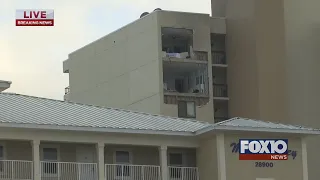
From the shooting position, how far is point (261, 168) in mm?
49375

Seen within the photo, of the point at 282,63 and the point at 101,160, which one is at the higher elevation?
the point at 282,63

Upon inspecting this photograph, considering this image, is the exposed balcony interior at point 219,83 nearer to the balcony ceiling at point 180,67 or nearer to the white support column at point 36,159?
the balcony ceiling at point 180,67

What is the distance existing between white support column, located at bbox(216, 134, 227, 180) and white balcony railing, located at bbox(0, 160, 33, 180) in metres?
9.55

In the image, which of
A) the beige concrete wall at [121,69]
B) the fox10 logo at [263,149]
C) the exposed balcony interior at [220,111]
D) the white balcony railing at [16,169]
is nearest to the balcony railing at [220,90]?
the exposed balcony interior at [220,111]

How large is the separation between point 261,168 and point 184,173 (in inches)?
163

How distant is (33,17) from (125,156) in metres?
13.8

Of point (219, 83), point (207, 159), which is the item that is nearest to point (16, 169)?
point (207, 159)

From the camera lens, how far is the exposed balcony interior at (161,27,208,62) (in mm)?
75637

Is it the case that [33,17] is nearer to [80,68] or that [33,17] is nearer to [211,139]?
[211,139]

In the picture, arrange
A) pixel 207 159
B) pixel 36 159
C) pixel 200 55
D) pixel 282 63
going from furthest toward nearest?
pixel 200 55 < pixel 282 63 < pixel 207 159 < pixel 36 159

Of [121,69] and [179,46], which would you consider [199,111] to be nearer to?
[179,46]

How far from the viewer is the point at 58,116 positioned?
48781mm

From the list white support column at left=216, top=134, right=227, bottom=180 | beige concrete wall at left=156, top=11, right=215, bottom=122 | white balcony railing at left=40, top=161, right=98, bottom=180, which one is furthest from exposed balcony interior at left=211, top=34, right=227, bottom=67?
white balcony railing at left=40, top=161, right=98, bottom=180

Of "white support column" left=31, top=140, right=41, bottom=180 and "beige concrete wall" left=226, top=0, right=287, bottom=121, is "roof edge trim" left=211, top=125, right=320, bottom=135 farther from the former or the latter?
"beige concrete wall" left=226, top=0, right=287, bottom=121
